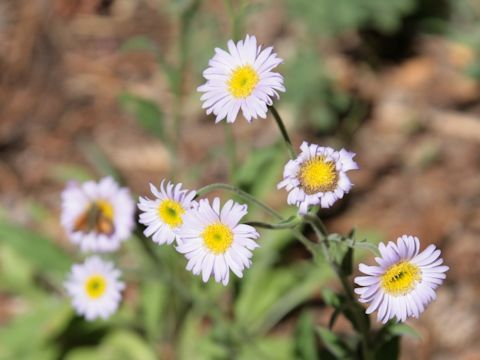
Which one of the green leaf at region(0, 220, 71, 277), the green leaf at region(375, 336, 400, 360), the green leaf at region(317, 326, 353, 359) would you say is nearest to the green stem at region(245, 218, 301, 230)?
the green leaf at region(317, 326, 353, 359)

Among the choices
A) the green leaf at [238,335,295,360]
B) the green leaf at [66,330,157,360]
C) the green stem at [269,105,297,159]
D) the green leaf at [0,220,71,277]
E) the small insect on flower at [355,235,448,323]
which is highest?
the green leaf at [0,220,71,277]

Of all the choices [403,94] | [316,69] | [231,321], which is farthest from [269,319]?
[403,94]

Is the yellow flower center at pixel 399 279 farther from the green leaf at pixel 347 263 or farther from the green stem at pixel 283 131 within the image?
the green stem at pixel 283 131

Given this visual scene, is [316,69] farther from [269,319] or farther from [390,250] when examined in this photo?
[390,250]

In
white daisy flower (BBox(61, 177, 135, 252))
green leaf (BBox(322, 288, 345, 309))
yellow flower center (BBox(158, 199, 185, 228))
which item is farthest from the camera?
white daisy flower (BBox(61, 177, 135, 252))

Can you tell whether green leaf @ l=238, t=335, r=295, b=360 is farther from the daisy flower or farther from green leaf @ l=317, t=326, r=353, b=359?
the daisy flower

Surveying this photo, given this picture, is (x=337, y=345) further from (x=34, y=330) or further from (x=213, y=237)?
(x=34, y=330)
